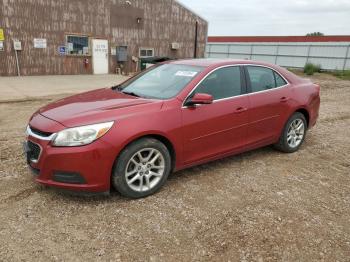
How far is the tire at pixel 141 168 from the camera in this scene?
3.75 meters

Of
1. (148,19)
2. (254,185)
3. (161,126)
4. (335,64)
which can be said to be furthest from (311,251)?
(335,64)

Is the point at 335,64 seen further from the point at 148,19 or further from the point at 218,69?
the point at 218,69

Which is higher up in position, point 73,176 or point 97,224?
point 73,176

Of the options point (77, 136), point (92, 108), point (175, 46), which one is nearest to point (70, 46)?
point (175, 46)

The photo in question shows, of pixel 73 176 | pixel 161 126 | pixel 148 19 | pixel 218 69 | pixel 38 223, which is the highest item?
pixel 148 19

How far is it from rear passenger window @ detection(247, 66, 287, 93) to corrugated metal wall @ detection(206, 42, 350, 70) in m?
22.5

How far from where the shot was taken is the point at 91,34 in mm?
19953

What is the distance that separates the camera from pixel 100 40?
2041 centimetres

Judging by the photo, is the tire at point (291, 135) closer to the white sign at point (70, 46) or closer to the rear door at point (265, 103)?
the rear door at point (265, 103)

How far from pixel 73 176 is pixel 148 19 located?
19866 millimetres

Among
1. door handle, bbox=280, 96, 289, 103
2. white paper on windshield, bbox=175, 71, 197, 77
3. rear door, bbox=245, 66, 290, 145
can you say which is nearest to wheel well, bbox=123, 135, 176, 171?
white paper on windshield, bbox=175, 71, 197, 77

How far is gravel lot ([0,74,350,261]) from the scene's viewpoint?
10.2 feet

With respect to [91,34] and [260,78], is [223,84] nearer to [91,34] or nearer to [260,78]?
[260,78]

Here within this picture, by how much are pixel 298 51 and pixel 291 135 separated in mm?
24355
